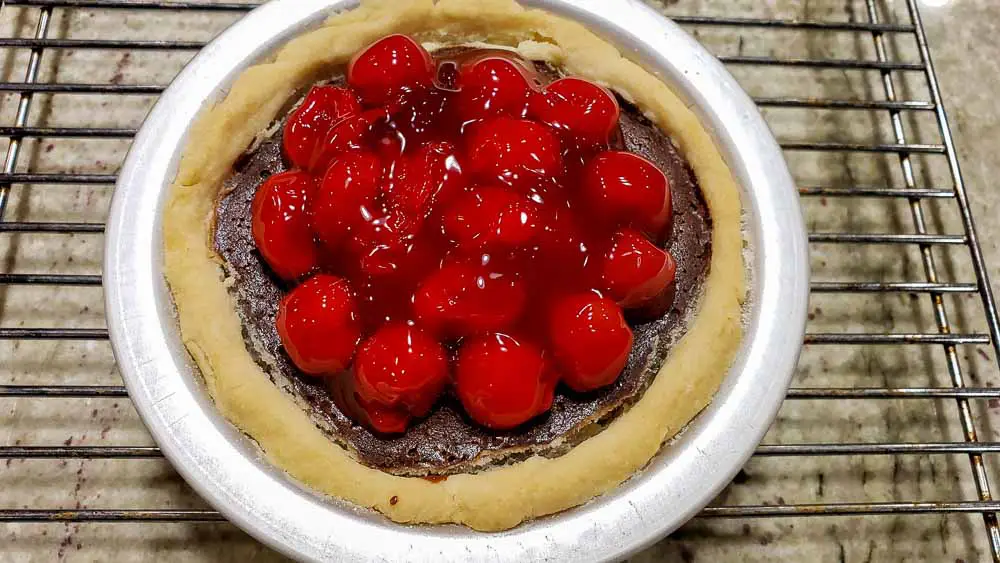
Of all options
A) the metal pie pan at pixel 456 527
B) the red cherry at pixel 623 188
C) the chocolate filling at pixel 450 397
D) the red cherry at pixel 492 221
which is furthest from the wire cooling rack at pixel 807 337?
the red cherry at pixel 492 221

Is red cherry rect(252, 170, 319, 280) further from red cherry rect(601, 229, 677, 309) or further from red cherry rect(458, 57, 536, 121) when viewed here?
red cherry rect(601, 229, 677, 309)

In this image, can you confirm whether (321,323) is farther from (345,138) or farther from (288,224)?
(345,138)

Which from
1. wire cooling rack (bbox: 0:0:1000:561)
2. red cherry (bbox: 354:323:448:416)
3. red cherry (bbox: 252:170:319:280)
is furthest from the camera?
wire cooling rack (bbox: 0:0:1000:561)

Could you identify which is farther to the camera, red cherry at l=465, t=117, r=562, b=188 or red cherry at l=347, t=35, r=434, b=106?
red cherry at l=347, t=35, r=434, b=106

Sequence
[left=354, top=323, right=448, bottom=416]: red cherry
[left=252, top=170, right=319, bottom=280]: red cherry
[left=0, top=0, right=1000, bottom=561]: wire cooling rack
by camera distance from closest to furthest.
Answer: [left=354, top=323, right=448, bottom=416]: red cherry < [left=252, top=170, right=319, bottom=280]: red cherry < [left=0, top=0, right=1000, bottom=561]: wire cooling rack

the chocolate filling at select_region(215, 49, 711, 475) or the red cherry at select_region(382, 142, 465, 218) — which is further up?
the red cherry at select_region(382, 142, 465, 218)

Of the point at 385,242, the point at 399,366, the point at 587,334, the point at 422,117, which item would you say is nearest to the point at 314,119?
the point at 422,117

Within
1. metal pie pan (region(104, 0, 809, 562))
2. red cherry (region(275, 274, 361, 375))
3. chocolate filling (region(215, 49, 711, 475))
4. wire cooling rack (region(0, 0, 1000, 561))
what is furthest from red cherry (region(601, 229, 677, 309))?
wire cooling rack (region(0, 0, 1000, 561))
